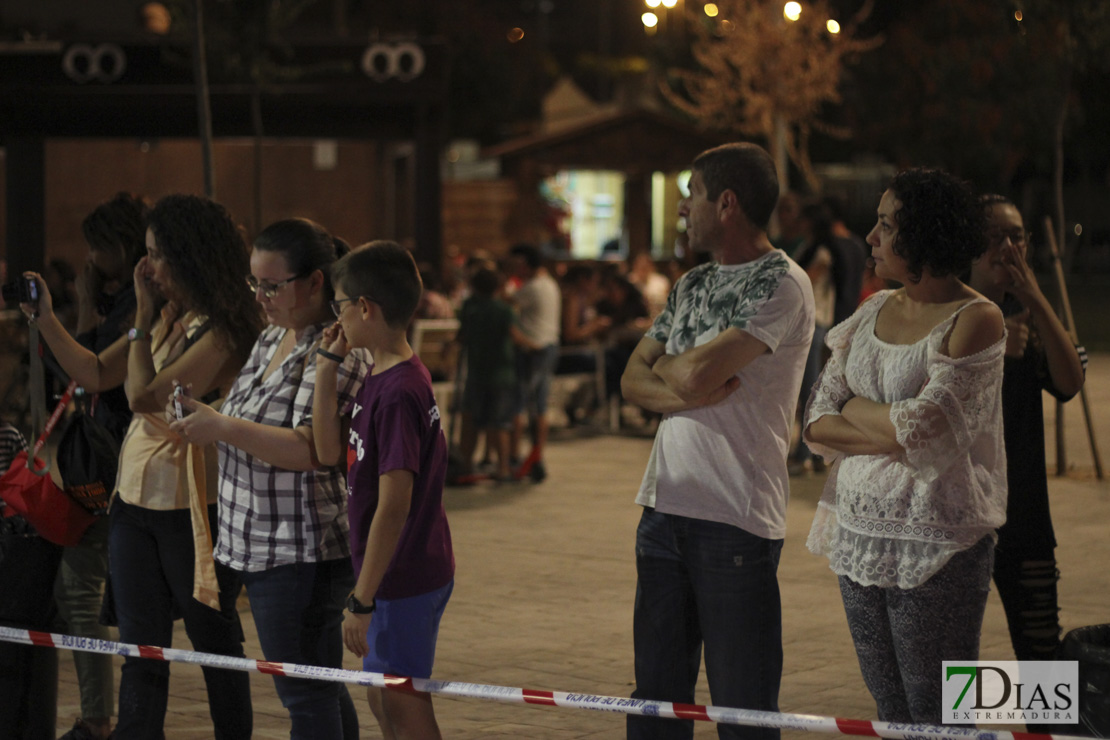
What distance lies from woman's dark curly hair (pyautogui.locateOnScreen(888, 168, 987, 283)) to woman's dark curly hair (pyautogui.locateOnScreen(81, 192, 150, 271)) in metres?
2.70

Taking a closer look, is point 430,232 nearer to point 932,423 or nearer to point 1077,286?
point 932,423

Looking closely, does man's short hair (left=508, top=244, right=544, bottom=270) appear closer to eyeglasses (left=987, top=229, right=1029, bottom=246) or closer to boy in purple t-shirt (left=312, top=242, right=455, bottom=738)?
eyeglasses (left=987, top=229, right=1029, bottom=246)

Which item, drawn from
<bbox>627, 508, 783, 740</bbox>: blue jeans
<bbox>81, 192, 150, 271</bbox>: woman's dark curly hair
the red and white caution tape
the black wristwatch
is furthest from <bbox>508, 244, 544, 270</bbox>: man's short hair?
the black wristwatch

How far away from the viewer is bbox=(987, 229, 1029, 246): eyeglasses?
15.7ft

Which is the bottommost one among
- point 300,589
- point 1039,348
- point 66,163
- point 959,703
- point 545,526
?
point 545,526

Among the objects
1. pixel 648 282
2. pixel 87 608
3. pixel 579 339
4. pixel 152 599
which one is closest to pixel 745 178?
pixel 152 599

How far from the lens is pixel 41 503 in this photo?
190 inches

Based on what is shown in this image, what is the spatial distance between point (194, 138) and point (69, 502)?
15.7m

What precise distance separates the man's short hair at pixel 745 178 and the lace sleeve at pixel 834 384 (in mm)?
385

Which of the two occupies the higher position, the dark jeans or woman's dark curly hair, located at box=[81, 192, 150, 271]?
woman's dark curly hair, located at box=[81, 192, 150, 271]

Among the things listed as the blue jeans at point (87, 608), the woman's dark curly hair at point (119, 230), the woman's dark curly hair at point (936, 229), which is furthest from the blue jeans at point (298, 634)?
the woman's dark curly hair at point (936, 229)

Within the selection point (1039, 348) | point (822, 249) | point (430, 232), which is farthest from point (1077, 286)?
point (1039, 348)

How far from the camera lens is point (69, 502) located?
16.2ft

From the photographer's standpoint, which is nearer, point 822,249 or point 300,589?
point 300,589
